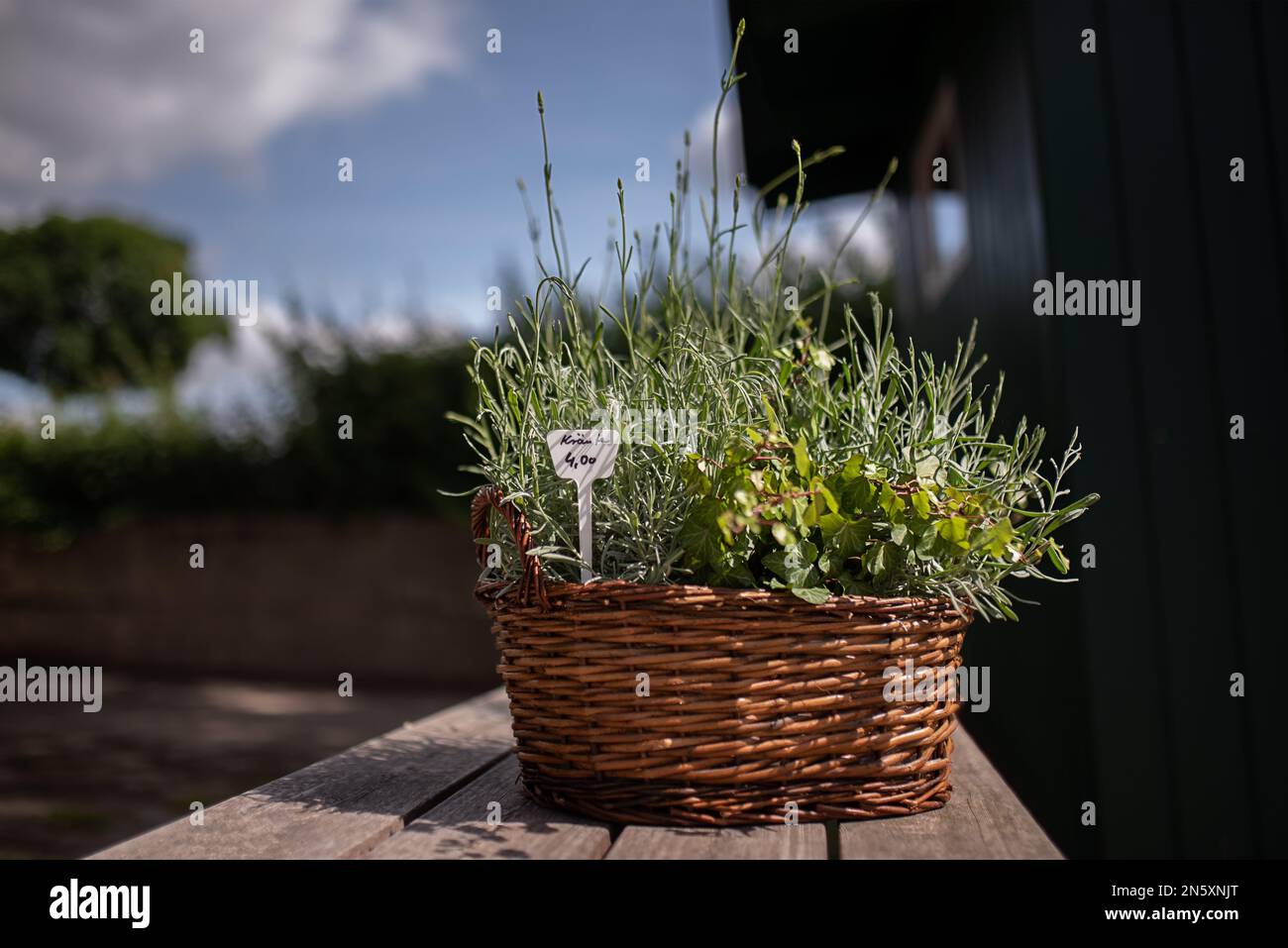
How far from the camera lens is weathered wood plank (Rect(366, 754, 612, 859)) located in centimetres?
71

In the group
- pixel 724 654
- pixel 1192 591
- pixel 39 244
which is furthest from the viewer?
pixel 39 244

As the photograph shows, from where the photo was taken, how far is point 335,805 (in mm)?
882

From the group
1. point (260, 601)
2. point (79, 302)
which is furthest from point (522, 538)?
point (79, 302)

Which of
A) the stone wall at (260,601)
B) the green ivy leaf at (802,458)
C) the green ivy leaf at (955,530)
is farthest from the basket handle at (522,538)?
the stone wall at (260,601)

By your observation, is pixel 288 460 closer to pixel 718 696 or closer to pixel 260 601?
pixel 260 601

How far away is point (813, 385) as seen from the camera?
0.91m

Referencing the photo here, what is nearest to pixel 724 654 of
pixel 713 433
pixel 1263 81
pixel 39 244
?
pixel 713 433

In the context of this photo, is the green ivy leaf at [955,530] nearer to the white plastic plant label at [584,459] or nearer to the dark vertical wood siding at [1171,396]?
the white plastic plant label at [584,459]

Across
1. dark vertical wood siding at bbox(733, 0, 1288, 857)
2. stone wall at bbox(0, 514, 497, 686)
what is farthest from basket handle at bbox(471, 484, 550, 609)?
stone wall at bbox(0, 514, 497, 686)

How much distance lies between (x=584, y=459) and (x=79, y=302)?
93.5ft

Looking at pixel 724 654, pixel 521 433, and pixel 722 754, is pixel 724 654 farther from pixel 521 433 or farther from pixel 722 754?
pixel 521 433

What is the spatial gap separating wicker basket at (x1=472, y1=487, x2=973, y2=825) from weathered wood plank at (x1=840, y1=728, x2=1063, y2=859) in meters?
0.03

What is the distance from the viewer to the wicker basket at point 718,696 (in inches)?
29.9
